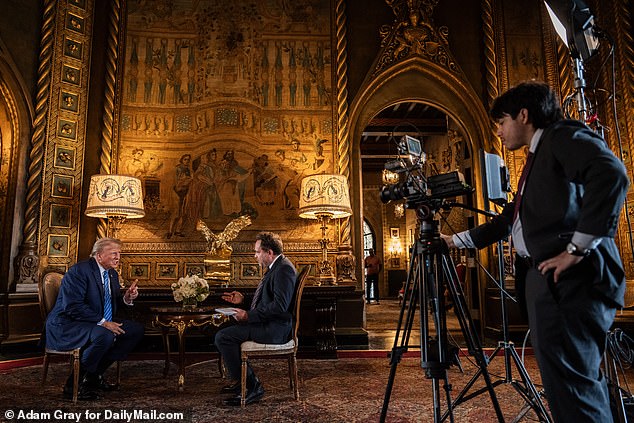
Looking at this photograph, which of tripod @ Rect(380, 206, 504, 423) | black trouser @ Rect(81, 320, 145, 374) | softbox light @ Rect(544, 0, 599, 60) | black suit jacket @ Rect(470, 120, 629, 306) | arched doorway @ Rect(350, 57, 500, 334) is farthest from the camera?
arched doorway @ Rect(350, 57, 500, 334)

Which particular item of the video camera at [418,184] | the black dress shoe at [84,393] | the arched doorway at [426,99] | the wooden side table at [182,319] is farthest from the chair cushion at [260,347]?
the arched doorway at [426,99]

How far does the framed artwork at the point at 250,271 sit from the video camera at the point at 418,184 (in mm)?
3711

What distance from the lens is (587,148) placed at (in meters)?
1.36

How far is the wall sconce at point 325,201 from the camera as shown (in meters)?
4.94

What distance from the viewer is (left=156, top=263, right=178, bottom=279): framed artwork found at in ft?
17.7

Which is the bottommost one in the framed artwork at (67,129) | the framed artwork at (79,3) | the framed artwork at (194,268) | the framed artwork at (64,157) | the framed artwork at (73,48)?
the framed artwork at (194,268)

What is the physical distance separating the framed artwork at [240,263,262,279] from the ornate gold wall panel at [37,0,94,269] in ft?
6.47

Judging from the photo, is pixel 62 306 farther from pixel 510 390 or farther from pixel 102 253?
pixel 510 390

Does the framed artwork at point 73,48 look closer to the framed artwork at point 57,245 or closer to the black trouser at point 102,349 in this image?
the framed artwork at point 57,245

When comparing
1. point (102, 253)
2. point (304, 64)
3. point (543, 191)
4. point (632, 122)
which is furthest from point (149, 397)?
point (632, 122)

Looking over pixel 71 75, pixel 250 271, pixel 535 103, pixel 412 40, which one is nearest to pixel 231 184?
pixel 250 271

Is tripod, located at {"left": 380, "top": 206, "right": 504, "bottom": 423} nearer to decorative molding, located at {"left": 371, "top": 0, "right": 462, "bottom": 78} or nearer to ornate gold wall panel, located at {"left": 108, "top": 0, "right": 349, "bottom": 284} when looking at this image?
ornate gold wall panel, located at {"left": 108, "top": 0, "right": 349, "bottom": 284}

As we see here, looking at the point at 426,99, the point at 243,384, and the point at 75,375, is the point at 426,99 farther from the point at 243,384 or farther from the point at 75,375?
the point at 75,375

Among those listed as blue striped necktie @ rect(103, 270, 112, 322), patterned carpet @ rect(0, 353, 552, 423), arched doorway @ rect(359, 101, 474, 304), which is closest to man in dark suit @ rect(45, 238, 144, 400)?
blue striped necktie @ rect(103, 270, 112, 322)
